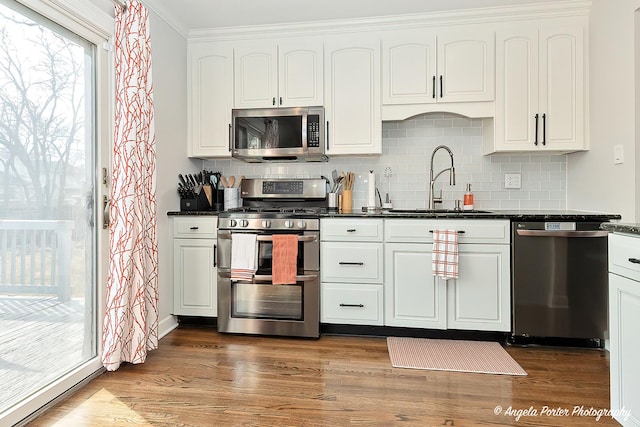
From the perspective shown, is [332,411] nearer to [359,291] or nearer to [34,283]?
[359,291]

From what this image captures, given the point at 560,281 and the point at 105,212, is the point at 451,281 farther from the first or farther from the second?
the point at 105,212

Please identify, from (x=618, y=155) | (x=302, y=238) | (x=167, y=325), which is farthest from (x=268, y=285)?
(x=618, y=155)

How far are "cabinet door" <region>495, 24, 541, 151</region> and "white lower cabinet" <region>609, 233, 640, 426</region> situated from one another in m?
1.53

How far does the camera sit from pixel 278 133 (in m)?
3.23

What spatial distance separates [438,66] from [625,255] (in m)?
2.04

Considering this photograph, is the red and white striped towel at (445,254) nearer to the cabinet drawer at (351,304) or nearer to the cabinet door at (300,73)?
the cabinet drawer at (351,304)

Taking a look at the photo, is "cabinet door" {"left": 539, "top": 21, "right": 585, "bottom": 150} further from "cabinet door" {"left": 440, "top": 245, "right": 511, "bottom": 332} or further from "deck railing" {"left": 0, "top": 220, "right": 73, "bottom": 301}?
"deck railing" {"left": 0, "top": 220, "right": 73, "bottom": 301}

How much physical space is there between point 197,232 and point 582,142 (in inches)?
122

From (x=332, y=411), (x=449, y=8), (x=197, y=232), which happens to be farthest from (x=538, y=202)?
(x=197, y=232)

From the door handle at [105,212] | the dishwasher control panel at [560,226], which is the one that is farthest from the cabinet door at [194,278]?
the dishwasher control panel at [560,226]

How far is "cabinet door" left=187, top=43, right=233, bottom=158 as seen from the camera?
3326mm

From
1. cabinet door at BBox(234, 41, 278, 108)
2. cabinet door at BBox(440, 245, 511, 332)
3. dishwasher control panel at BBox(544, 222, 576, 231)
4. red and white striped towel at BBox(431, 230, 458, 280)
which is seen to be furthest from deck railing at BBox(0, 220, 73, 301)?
dishwasher control panel at BBox(544, 222, 576, 231)

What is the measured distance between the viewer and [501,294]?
8.78 ft

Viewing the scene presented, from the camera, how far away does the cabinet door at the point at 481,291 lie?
8.77ft
